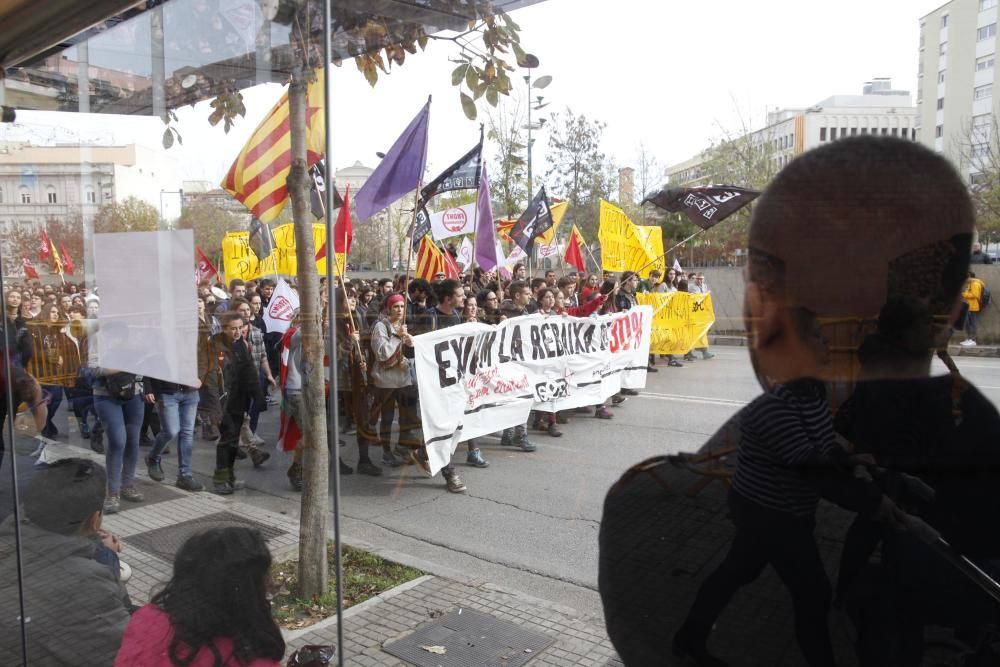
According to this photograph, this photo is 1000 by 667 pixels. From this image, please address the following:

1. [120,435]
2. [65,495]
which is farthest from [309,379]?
[65,495]

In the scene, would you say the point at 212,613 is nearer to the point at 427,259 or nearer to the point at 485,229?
the point at 427,259

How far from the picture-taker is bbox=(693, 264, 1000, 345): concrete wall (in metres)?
0.91

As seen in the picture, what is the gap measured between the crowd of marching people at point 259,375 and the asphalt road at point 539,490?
43 millimetres

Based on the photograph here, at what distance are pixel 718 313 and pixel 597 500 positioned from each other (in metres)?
0.41

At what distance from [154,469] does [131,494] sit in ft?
0.31

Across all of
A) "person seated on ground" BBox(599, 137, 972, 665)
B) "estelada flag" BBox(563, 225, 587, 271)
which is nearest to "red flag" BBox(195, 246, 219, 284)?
"estelada flag" BBox(563, 225, 587, 271)

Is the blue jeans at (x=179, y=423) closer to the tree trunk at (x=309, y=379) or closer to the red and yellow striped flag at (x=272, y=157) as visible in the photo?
the tree trunk at (x=309, y=379)

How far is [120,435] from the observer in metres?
2.35

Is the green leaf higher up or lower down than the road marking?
higher up

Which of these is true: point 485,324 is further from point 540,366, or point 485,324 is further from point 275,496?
point 275,496

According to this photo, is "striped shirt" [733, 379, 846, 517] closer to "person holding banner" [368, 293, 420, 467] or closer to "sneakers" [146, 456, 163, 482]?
"person holding banner" [368, 293, 420, 467]

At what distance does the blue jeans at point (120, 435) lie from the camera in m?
2.20

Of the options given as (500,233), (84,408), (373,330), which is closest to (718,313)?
(500,233)

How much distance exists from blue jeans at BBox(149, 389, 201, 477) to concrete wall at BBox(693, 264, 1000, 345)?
1.61 metres
